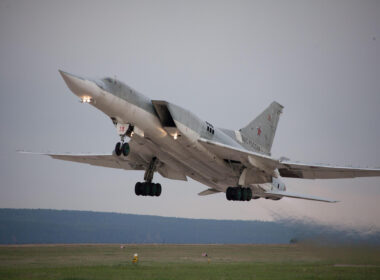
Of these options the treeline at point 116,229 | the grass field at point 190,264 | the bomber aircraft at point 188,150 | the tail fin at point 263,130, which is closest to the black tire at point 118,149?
the bomber aircraft at point 188,150

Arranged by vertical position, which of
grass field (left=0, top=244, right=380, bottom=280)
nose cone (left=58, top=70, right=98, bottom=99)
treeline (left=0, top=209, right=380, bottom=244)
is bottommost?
treeline (left=0, top=209, right=380, bottom=244)

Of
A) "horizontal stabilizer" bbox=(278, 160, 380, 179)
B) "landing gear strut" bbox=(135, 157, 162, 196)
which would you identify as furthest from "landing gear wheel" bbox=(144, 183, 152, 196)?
"horizontal stabilizer" bbox=(278, 160, 380, 179)

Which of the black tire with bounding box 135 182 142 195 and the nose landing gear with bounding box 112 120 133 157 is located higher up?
the nose landing gear with bounding box 112 120 133 157

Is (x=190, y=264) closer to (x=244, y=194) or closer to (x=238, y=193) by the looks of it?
(x=238, y=193)

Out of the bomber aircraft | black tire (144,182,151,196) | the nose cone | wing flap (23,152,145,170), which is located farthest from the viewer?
wing flap (23,152,145,170)

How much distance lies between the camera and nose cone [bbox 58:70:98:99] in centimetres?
1942

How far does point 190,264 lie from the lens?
26.6m

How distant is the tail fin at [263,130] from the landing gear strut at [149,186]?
16.5 feet

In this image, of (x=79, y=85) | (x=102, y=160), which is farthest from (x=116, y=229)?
(x=79, y=85)

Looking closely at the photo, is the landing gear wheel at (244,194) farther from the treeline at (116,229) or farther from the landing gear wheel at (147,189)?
the treeline at (116,229)

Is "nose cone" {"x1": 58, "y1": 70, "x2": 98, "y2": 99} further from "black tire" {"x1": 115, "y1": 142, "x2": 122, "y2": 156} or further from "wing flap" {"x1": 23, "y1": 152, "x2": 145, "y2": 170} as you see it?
"wing flap" {"x1": 23, "y1": 152, "x2": 145, "y2": 170}

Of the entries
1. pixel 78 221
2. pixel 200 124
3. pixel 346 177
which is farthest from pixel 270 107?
pixel 78 221

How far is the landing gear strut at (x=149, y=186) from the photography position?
26.2 m

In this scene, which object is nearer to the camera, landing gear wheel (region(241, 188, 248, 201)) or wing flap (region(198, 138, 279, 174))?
wing flap (region(198, 138, 279, 174))
